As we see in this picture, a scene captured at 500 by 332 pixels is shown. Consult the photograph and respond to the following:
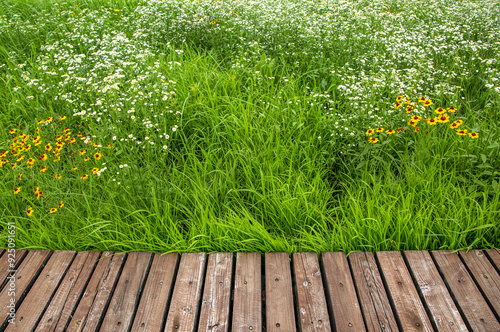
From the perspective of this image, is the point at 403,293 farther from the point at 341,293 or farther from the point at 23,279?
the point at 23,279

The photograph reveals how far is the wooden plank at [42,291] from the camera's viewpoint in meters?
1.81

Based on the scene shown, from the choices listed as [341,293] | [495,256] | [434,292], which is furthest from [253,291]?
[495,256]

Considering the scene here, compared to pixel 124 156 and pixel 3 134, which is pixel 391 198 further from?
pixel 3 134

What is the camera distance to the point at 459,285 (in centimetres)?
192

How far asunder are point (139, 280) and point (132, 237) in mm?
341

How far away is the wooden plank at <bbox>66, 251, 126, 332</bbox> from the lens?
1.78m

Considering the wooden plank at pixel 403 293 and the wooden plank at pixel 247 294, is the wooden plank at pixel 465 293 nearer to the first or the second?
the wooden plank at pixel 403 293

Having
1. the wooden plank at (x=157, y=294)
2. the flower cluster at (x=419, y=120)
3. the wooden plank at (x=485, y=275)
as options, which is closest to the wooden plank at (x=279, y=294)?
the wooden plank at (x=157, y=294)

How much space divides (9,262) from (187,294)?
3.78 feet

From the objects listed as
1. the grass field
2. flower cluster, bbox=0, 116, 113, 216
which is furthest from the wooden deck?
flower cluster, bbox=0, 116, 113, 216

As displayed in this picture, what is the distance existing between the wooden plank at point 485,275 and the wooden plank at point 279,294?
98 centimetres

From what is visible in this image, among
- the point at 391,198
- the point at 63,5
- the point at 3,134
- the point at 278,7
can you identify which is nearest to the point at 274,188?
the point at 391,198

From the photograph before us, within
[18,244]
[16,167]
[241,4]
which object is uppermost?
[241,4]

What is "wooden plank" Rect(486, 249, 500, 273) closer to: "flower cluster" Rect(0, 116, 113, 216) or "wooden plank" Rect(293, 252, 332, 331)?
"wooden plank" Rect(293, 252, 332, 331)
